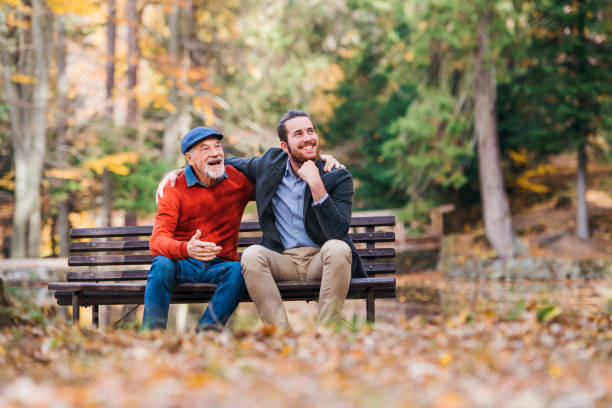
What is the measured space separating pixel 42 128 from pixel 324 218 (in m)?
12.9

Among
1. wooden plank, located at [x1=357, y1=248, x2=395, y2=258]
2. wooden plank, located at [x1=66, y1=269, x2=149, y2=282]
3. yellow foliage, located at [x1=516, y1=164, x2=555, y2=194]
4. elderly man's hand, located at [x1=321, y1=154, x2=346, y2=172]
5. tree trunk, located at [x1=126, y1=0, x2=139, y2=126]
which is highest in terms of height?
tree trunk, located at [x1=126, y1=0, x2=139, y2=126]

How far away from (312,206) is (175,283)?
108 cm

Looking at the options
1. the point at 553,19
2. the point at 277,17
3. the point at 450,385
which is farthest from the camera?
the point at 277,17

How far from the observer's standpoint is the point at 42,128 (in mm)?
15891

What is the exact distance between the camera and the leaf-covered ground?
227 cm

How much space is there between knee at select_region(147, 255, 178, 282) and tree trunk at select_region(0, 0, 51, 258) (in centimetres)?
1198

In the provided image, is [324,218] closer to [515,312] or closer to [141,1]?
[515,312]

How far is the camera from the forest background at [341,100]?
51.0 ft

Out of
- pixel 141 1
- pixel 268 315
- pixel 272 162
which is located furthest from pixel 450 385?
pixel 141 1

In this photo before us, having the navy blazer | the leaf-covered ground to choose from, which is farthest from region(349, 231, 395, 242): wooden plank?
the leaf-covered ground

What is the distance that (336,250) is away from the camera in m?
4.48

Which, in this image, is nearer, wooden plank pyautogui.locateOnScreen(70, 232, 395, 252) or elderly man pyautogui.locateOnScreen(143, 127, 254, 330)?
elderly man pyautogui.locateOnScreen(143, 127, 254, 330)

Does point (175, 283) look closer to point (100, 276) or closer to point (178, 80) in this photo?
point (100, 276)

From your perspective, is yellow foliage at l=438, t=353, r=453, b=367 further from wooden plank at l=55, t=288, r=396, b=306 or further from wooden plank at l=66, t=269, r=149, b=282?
wooden plank at l=66, t=269, r=149, b=282
